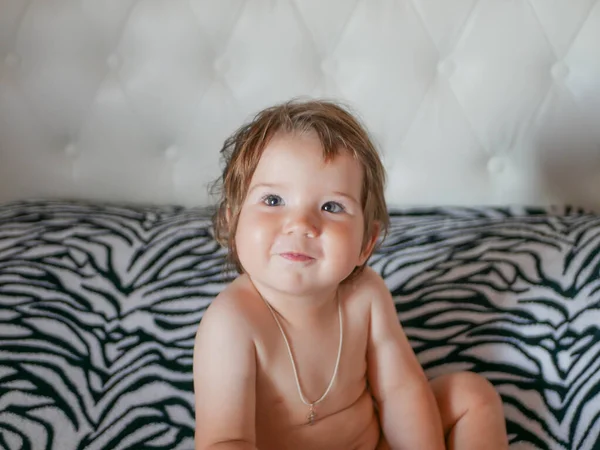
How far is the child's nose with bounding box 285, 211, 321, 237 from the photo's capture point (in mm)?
867

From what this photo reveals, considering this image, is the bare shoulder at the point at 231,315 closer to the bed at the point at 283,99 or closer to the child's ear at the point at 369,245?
the child's ear at the point at 369,245

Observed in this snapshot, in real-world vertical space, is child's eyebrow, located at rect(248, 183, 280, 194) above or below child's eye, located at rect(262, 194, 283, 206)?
above

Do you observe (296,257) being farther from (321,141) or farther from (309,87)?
(309,87)

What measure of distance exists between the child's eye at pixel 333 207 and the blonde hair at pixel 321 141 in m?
0.05

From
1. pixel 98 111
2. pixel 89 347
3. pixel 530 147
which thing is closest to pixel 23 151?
pixel 98 111

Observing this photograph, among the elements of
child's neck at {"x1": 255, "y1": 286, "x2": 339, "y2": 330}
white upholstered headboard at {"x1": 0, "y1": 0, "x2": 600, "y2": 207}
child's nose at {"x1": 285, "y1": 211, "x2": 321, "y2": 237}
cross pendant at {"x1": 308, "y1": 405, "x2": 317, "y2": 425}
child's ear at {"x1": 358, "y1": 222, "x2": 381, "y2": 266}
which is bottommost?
cross pendant at {"x1": 308, "y1": 405, "x2": 317, "y2": 425}

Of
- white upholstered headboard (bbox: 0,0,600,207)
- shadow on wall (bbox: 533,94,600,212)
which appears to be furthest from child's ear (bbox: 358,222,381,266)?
shadow on wall (bbox: 533,94,600,212)

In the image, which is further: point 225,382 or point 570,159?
point 570,159

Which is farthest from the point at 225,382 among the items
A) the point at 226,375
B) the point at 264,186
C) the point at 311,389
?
the point at 264,186

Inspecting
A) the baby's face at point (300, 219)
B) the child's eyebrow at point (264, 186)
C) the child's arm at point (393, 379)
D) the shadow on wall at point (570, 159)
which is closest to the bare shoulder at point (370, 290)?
the child's arm at point (393, 379)

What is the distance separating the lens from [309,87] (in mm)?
1554

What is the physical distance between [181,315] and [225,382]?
0.38 m

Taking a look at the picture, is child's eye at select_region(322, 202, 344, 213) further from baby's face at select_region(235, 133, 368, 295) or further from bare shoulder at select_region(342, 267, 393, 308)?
bare shoulder at select_region(342, 267, 393, 308)

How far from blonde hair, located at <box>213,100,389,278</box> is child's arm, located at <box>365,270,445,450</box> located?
13 centimetres
